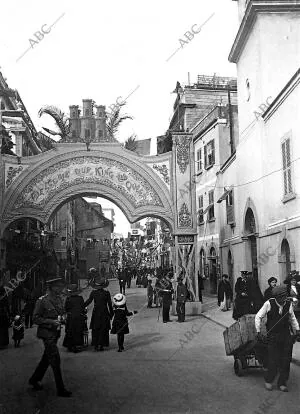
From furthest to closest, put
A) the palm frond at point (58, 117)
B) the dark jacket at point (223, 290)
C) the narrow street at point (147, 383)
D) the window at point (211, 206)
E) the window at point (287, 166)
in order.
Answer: the window at point (211, 206) < the palm frond at point (58, 117) < the dark jacket at point (223, 290) < the window at point (287, 166) < the narrow street at point (147, 383)

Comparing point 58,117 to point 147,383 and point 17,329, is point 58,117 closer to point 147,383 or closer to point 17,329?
point 17,329

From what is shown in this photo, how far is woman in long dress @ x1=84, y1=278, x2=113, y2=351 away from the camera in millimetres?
10758

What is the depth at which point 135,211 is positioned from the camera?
58.0ft

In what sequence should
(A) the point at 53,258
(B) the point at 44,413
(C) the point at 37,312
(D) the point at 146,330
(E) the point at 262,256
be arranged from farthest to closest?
(A) the point at 53,258, (E) the point at 262,256, (D) the point at 146,330, (C) the point at 37,312, (B) the point at 44,413

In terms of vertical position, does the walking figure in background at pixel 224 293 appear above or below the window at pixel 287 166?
below

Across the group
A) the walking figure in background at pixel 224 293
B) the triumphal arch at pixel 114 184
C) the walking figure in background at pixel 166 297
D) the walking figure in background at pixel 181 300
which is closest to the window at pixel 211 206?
the walking figure in background at pixel 224 293

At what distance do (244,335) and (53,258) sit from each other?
26.3 m

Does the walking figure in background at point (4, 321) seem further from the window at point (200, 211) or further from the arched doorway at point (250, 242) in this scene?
the window at point (200, 211)

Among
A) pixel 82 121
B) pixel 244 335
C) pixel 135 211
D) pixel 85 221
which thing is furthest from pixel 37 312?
pixel 85 221

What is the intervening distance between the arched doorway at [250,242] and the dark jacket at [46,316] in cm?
1227

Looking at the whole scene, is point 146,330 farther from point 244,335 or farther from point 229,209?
point 229,209

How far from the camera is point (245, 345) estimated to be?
7.57 m

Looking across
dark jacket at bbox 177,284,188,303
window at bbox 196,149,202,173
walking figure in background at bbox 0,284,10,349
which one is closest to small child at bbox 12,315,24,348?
walking figure in background at bbox 0,284,10,349

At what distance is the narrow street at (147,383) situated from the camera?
242 inches
